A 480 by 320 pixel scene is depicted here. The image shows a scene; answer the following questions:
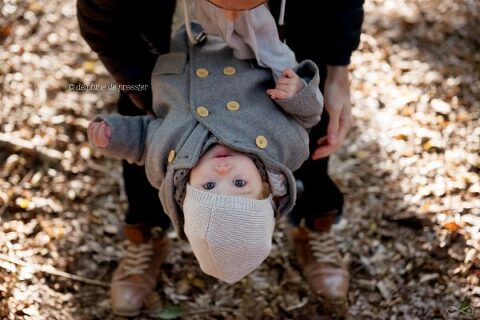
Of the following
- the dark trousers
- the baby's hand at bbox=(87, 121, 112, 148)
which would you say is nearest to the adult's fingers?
the dark trousers

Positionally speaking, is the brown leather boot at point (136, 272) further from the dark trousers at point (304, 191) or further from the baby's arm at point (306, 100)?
the baby's arm at point (306, 100)

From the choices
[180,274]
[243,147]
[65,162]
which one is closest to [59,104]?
[65,162]

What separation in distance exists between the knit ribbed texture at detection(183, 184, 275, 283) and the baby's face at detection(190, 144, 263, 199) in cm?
3

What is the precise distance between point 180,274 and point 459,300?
1.11 meters

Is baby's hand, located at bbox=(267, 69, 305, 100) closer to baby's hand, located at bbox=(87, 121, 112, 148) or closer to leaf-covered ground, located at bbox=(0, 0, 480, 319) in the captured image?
Answer: baby's hand, located at bbox=(87, 121, 112, 148)

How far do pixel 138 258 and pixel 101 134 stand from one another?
0.84 meters

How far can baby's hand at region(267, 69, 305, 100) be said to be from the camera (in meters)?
1.73

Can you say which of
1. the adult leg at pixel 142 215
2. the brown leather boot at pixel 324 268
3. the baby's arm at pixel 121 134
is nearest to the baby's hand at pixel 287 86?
the baby's arm at pixel 121 134

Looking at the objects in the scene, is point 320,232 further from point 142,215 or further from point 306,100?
point 306,100

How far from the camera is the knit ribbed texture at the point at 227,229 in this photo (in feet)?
5.49

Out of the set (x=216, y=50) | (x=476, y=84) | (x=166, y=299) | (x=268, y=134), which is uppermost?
(x=216, y=50)

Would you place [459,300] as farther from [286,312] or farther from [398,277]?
[286,312]

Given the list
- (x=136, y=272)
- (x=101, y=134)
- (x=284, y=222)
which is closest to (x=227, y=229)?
(x=101, y=134)

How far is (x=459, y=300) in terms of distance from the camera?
7.86ft
